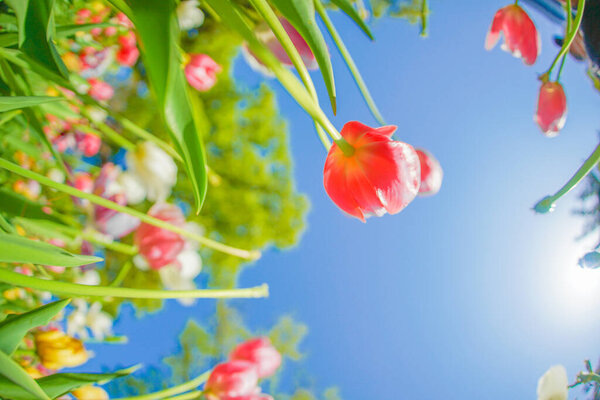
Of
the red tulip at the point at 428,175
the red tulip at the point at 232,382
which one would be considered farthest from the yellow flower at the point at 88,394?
the red tulip at the point at 428,175

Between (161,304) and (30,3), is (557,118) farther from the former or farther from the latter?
(161,304)

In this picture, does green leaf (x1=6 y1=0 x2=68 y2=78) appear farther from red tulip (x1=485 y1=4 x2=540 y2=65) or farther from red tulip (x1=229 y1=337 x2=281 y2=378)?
red tulip (x1=485 y1=4 x2=540 y2=65)

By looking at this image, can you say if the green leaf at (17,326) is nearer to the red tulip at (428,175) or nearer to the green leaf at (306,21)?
the green leaf at (306,21)

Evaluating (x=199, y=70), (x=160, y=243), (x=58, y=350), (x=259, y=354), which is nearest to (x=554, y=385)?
(x=259, y=354)

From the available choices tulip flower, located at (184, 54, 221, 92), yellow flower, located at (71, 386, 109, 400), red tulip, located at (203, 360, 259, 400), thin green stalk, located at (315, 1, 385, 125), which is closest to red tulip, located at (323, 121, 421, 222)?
thin green stalk, located at (315, 1, 385, 125)

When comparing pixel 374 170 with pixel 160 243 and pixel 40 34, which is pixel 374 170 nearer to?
pixel 40 34
